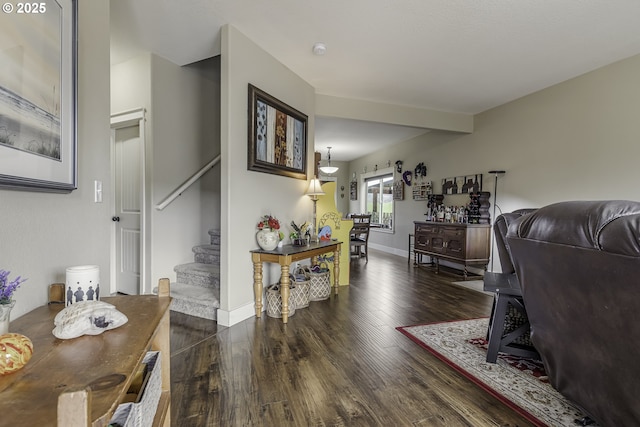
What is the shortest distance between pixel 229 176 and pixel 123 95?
1934mm

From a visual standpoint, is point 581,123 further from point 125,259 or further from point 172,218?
point 125,259

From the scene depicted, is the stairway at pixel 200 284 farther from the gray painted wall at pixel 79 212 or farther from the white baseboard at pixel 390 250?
the white baseboard at pixel 390 250

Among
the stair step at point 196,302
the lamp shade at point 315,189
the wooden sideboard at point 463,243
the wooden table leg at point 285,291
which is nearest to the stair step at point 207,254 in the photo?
the stair step at point 196,302

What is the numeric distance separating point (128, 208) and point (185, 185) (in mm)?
800

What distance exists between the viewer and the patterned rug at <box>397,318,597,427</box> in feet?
5.18

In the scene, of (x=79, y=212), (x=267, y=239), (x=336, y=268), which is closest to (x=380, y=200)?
(x=336, y=268)

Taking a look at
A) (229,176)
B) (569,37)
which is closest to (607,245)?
(229,176)

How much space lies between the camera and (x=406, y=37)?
111 inches

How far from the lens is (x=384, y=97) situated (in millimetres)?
Answer: 4402

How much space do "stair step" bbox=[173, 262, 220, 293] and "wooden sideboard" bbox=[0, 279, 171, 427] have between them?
2.18m

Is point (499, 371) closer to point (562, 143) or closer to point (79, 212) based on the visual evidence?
point (79, 212)

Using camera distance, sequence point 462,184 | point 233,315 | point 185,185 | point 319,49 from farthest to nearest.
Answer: point 462,184 → point 185,185 → point 319,49 → point 233,315

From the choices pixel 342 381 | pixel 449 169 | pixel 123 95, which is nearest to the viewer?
pixel 342 381

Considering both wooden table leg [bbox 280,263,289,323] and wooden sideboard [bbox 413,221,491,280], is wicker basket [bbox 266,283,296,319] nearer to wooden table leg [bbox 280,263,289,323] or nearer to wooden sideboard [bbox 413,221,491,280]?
wooden table leg [bbox 280,263,289,323]
